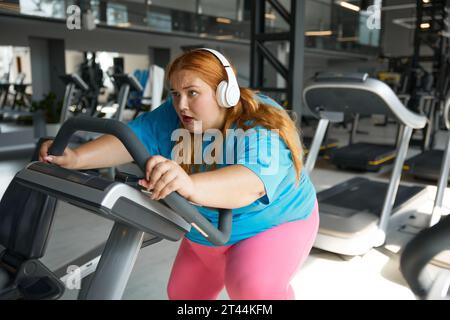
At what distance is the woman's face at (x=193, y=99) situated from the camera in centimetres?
112

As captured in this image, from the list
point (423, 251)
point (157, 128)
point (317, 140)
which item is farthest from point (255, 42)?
point (423, 251)

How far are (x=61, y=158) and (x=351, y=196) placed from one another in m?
2.61

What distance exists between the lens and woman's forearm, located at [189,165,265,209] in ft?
3.03

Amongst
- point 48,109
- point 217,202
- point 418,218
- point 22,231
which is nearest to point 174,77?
point 217,202

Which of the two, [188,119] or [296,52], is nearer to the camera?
[188,119]

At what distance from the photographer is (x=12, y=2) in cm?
782

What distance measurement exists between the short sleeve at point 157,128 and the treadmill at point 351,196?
1.57 metres

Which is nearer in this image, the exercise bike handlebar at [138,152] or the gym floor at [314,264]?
the exercise bike handlebar at [138,152]

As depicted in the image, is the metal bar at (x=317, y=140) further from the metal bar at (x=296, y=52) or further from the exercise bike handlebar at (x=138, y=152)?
the exercise bike handlebar at (x=138, y=152)

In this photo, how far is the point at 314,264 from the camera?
252 centimetres

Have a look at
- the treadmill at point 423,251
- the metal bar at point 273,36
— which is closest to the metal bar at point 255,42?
the metal bar at point 273,36

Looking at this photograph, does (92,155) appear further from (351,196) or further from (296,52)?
(296,52)

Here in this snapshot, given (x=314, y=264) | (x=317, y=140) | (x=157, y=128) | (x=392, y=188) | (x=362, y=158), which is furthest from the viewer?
(x=362, y=158)

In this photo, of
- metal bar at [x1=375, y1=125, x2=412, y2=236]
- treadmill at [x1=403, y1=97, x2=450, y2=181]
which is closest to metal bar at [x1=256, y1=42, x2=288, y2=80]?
metal bar at [x1=375, y1=125, x2=412, y2=236]
